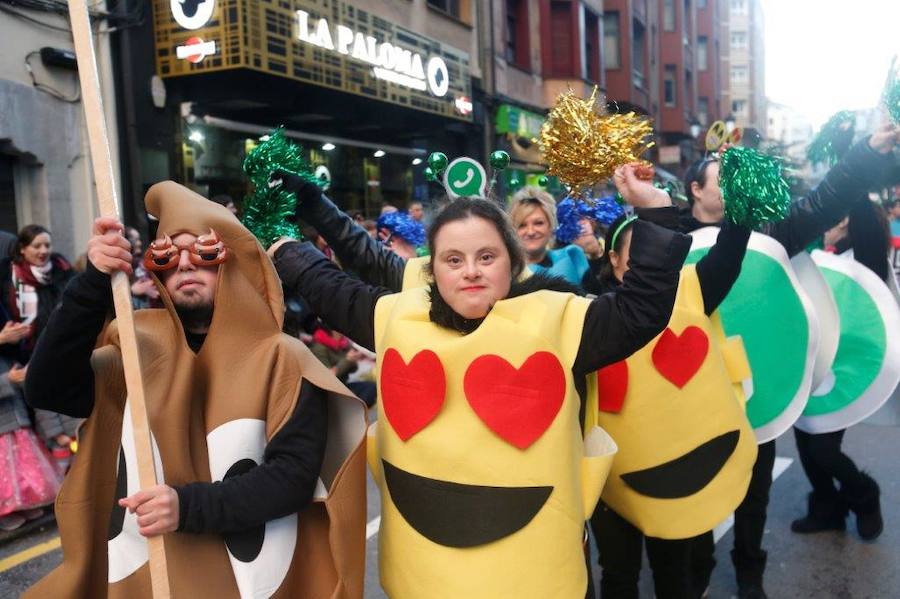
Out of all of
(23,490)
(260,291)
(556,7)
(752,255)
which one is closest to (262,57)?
(23,490)

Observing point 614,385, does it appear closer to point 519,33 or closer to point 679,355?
point 679,355

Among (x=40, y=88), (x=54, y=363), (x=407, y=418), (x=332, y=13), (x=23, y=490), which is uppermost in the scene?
(x=332, y=13)

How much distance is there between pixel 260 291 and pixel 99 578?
77 cm

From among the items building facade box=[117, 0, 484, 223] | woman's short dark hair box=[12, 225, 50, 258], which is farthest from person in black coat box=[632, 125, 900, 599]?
building facade box=[117, 0, 484, 223]

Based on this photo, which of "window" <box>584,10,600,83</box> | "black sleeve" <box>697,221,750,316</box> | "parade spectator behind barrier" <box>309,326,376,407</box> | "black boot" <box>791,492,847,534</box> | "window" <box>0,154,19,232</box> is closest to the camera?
"black sleeve" <box>697,221,750,316</box>

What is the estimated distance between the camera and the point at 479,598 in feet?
6.19

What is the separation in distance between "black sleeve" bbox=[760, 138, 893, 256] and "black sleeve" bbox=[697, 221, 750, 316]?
18.6 inches

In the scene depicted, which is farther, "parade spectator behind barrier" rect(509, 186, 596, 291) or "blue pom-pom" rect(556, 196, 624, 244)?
"parade spectator behind barrier" rect(509, 186, 596, 291)

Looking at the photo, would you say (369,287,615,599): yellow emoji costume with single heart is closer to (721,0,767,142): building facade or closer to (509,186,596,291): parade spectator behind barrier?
(509,186,596,291): parade spectator behind barrier

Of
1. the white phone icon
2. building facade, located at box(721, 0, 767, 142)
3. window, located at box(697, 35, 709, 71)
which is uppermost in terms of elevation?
building facade, located at box(721, 0, 767, 142)

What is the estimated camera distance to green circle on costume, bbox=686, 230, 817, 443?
127 inches

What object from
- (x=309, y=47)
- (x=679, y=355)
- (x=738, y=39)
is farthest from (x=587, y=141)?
(x=738, y=39)

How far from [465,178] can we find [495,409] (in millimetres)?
1262

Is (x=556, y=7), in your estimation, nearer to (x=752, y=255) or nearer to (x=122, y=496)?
(x=752, y=255)
